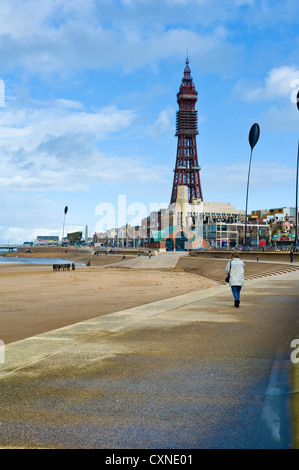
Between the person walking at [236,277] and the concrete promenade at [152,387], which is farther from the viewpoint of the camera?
the person walking at [236,277]

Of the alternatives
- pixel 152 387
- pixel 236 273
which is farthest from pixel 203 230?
pixel 152 387

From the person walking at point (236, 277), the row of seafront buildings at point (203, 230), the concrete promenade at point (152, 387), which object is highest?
the row of seafront buildings at point (203, 230)

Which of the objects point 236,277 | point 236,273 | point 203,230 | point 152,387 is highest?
point 203,230

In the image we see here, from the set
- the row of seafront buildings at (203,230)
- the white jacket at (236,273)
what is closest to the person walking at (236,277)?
the white jacket at (236,273)

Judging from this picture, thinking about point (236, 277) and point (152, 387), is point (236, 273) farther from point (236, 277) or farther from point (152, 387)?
point (152, 387)

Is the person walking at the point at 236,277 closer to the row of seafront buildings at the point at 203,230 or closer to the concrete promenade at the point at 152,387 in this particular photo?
the concrete promenade at the point at 152,387

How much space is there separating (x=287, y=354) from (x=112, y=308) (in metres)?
9.39

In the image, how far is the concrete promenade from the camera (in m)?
3.81

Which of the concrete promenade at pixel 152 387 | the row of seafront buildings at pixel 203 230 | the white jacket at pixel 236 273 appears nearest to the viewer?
the concrete promenade at pixel 152 387

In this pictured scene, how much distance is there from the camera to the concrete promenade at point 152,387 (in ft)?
12.5

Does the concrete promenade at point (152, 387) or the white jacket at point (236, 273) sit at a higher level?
the white jacket at point (236, 273)

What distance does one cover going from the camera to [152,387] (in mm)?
5184

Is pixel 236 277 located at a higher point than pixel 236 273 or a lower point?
lower

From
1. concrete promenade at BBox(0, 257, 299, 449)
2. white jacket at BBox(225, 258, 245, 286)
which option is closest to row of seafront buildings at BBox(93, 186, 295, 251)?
white jacket at BBox(225, 258, 245, 286)
